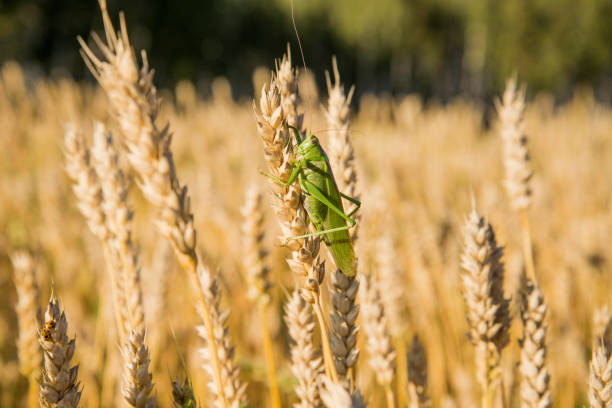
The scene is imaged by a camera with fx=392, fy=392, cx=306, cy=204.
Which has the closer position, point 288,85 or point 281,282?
point 288,85

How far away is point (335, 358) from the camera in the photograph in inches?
34.7

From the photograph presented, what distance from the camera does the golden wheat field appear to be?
0.77 m

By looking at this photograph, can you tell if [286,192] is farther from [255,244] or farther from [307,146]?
[255,244]

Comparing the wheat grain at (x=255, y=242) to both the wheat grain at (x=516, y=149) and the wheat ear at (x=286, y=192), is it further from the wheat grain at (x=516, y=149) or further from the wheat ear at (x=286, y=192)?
the wheat grain at (x=516, y=149)

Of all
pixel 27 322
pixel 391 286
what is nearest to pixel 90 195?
pixel 27 322

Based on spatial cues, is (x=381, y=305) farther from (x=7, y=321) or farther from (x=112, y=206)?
(x=7, y=321)

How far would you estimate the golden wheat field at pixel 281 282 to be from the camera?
775 millimetres

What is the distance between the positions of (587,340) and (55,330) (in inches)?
123

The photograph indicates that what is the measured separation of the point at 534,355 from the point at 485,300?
0.59ft

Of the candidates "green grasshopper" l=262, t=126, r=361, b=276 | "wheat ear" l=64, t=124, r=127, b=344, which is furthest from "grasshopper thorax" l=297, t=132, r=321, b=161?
"wheat ear" l=64, t=124, r=127, b=344

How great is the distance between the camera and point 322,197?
1027 mm

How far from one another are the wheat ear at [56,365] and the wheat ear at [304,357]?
0.46 metres

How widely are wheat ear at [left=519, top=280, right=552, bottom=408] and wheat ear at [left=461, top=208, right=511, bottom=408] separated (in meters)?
0.05

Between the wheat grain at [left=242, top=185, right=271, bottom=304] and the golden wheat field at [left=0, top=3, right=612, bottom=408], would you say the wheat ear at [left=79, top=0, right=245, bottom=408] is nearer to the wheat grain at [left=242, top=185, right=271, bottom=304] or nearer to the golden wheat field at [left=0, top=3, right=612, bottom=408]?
the golden wheat field at [left=0, top=3, right=612, bottom=408]
